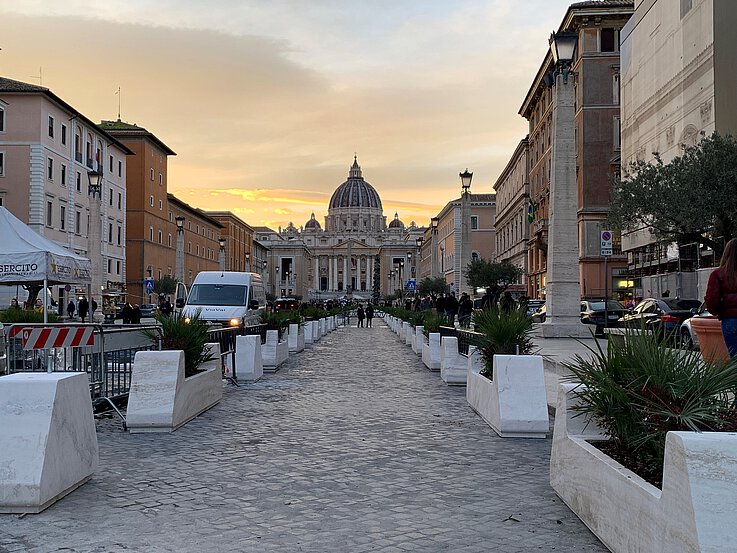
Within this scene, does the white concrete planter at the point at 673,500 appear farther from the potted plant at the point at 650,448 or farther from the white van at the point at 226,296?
the white van at the point at 226,296

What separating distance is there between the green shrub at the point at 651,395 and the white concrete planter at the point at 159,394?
512cm

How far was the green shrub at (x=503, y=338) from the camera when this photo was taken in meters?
10.7

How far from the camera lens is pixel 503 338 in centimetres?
1069

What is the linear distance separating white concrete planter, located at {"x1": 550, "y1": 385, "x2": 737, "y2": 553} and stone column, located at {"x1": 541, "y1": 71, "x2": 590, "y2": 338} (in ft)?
60.9

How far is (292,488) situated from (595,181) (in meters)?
46.8

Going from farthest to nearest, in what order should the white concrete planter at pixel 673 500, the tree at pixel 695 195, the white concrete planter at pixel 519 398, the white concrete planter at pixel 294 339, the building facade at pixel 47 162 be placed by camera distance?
the building facade at pixel 47 162, the tree at pixel 695 195, the white concrete planter at pixel 294 339, the white concrete planter at pixel 519 398, the white concrete planter at pixel 673 500

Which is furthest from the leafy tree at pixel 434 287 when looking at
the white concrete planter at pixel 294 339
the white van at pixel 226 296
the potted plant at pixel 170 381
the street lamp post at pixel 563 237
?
the potted plant at pixel 170 381

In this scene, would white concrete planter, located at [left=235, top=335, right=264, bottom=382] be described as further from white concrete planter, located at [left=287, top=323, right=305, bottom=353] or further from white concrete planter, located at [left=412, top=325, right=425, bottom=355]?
white concrete planter, located at [left=287, top=323, right=305, bottom=353]

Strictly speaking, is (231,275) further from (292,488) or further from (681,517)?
(681,517)

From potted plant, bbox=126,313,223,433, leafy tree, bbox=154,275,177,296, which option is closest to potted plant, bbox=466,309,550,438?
potted plant, bbox=126,313,223,433

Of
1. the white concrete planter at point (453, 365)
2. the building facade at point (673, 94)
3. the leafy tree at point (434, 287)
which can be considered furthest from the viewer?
the leafy tree at point (434, 287)

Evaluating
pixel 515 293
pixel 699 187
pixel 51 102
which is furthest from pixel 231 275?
pixel 515 293

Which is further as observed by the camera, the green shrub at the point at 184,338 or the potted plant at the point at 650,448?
the green shrub at the point at 184,338

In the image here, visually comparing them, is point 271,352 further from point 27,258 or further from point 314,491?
point 314,491
